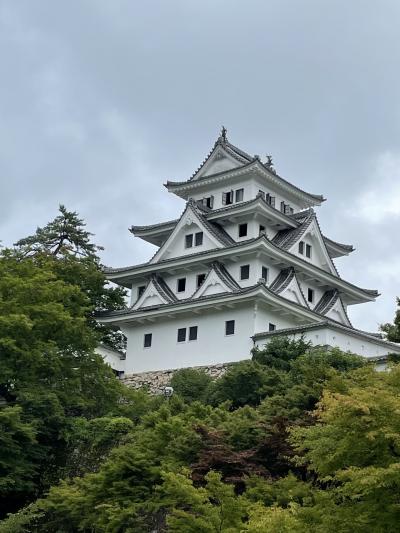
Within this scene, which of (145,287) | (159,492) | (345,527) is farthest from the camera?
(145,287)

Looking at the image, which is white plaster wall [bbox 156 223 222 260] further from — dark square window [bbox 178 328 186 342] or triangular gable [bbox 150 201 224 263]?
dark square window [bbox 178 328 186 342]

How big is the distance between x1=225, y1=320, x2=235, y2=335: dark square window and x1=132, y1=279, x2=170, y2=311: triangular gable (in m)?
4.21

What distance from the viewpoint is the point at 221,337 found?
1451 inches

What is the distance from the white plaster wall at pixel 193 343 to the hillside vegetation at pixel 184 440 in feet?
12.6

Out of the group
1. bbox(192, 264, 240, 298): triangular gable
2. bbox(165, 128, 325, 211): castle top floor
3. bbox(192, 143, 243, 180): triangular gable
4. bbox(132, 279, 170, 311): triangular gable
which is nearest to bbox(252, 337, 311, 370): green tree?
bbox(192, 264, 240, 298): triangular gable

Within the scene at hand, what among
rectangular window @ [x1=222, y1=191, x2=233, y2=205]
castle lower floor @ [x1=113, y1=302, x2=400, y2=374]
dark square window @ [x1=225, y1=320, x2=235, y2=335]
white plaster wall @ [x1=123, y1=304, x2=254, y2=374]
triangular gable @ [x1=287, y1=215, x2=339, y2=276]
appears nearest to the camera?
castle lower floor @ [x1=113, y1=302, x2=400, y2=374]

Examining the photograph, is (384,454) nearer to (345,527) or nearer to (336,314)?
(345,527)

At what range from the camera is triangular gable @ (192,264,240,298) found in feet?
124

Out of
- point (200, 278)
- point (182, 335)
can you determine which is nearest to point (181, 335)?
point (182, 335)

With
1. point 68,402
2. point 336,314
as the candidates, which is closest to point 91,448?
point 68,402

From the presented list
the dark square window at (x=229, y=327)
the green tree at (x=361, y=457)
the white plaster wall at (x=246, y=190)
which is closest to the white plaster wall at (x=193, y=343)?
the dark square window at (x=229, y=327)

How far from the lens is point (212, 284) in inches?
1507

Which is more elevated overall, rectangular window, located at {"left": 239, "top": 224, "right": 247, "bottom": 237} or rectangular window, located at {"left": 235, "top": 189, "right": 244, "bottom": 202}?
rectangular window, located at {"left": 235, "top": 189, "right": 244, "bottom": 202}

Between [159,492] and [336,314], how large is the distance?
80.2 feet
